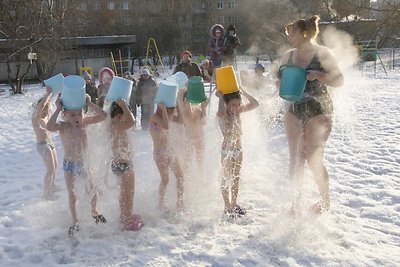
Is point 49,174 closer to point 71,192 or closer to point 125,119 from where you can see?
point 71,192

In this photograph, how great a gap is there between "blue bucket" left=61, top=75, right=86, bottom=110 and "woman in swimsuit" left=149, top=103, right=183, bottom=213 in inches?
26.6

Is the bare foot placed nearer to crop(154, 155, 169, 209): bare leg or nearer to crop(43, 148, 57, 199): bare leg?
crop(154, 155, 169, 209): bare leg

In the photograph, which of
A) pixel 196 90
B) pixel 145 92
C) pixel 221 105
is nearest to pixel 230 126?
pixel 221 105

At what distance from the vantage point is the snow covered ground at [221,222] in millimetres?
3027

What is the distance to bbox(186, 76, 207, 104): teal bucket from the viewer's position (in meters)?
3.86

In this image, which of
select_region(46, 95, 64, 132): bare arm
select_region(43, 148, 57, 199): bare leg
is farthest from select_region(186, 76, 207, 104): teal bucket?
select_region(43, 148, 57, 199): bare leg

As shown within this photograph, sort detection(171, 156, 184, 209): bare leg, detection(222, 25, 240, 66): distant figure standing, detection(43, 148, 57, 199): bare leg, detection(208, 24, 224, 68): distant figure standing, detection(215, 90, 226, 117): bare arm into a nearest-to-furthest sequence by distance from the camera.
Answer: detection(215, 90, 226, 117): bare arm
detection(171, 156, 184, 209): bare leg
detection(43, 148, 57, 199): bare leg
detection(222, 25, 240, 66): distant figure standing
detection(208, 24, 224, 68): distant figure standing

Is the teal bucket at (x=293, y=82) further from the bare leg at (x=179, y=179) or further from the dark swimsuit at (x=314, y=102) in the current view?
the bare leg at (x=179, y=179)

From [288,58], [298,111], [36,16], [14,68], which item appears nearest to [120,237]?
[298,111]

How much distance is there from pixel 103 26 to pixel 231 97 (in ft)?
131

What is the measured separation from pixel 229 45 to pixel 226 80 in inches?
178

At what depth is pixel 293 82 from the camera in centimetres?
326

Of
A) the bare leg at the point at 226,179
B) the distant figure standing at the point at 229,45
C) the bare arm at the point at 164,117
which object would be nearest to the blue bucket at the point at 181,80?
the bare arm at the point at 164,117

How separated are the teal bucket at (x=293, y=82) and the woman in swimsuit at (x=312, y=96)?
7 centimetres
